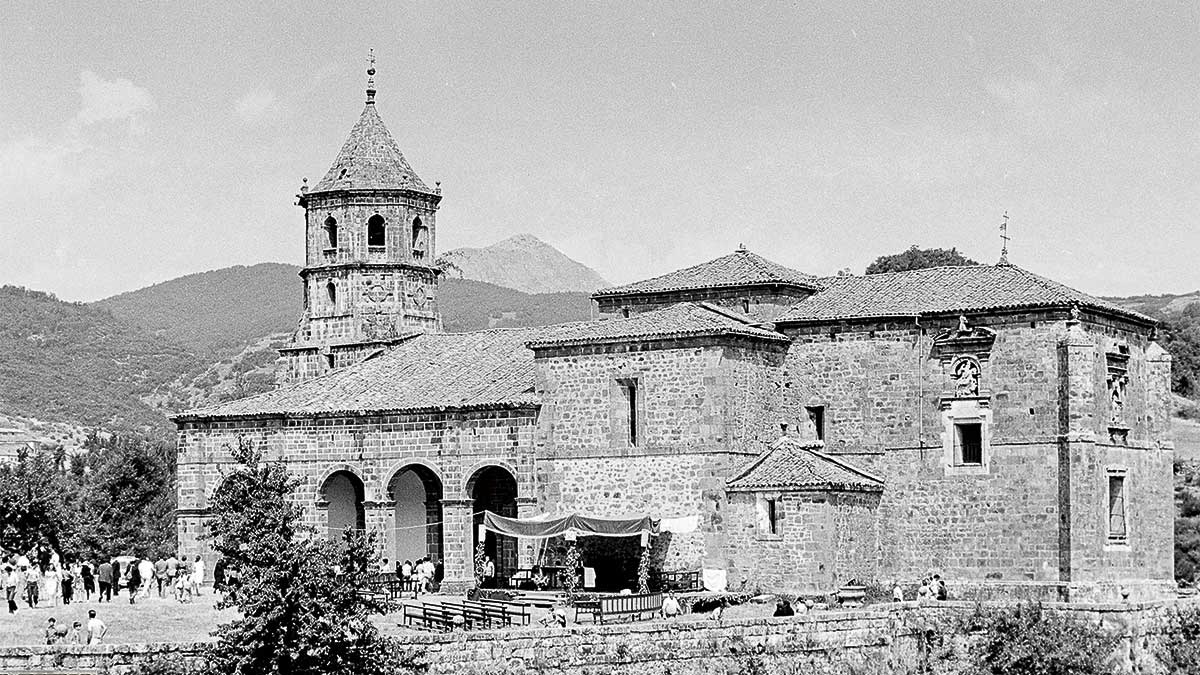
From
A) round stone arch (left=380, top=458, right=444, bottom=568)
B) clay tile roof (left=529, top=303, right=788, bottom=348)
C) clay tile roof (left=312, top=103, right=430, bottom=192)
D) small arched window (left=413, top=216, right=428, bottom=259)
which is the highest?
clay tile roof (left=312, top=103, right=430, bottom=192)

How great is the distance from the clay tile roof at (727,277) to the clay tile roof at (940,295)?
3.70 ft

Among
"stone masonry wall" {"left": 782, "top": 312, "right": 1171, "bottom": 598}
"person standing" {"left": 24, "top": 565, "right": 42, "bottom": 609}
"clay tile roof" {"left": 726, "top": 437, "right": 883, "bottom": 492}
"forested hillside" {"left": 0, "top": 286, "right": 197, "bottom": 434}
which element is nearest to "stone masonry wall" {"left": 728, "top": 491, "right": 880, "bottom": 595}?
"clay tile roof" {"left": 726, "top": 437, "right": 883, "bottom": 492}

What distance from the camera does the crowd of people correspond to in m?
43.4

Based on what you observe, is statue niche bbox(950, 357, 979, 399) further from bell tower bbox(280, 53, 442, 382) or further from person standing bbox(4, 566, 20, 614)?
person standing bbox(4, 566, 20, 614)

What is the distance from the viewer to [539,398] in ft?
161

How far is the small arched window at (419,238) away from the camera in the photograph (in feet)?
201

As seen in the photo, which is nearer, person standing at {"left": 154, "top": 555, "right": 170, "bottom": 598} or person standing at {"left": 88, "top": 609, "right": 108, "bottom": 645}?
person standing at {"left": 88, "top": 609, "right": 108, "bottom": 645}

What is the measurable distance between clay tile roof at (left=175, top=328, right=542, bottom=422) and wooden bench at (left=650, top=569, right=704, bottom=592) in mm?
6245

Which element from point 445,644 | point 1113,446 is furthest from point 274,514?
point 1113,446

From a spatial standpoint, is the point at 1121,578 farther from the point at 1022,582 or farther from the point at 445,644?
the point at 445,644

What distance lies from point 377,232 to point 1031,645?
28078mm

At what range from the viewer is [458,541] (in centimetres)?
Answer: 5059

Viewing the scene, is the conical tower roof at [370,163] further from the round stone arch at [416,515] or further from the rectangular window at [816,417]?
the rectangular window at [816,417]

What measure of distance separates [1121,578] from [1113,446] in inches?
119
